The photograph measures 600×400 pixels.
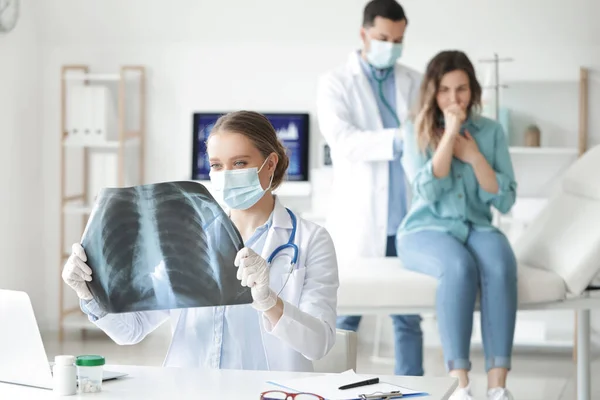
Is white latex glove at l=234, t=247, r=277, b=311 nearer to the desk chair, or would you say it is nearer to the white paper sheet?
the white paper sheet

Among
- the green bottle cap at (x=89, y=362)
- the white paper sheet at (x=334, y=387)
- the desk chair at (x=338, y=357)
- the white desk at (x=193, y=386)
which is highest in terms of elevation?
the green bottle cap at (x=89, y=362)

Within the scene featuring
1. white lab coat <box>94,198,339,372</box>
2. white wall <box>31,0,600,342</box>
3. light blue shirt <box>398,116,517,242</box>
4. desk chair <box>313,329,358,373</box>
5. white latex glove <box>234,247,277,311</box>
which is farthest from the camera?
white wall <box>31,0,600,342</box>

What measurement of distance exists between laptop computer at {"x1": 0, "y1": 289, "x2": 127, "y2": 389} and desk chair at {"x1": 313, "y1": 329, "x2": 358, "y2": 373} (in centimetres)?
69

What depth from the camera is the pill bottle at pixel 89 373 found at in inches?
58.1

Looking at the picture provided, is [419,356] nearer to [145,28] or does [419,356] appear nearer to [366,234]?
[366,234]

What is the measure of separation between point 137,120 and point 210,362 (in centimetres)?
324

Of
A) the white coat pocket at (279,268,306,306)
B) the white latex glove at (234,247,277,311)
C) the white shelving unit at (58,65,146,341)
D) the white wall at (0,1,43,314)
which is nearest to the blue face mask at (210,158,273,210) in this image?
the white coat pocket at (279,268,306,306)

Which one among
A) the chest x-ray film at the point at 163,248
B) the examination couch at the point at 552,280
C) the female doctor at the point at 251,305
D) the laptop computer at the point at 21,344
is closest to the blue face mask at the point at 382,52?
the examination couch at the point at 552,280

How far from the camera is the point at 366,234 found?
3123 mm

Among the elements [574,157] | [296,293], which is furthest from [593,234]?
[574,157]

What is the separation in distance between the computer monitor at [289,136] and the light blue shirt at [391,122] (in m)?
1.47

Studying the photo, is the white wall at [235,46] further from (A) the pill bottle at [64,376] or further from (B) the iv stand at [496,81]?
(A) the pill bottle at [64,376]

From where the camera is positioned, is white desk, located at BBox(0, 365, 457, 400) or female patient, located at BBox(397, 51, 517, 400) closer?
white desk, located at BBox(0, 365, 457, 400)

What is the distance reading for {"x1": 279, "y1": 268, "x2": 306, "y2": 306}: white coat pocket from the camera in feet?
6.09
